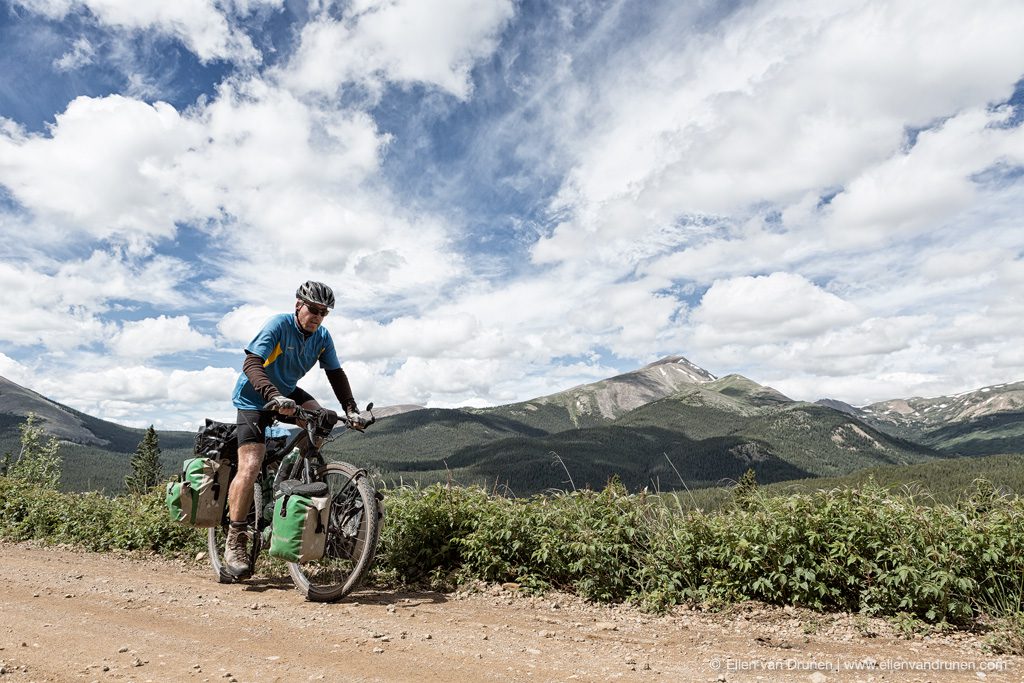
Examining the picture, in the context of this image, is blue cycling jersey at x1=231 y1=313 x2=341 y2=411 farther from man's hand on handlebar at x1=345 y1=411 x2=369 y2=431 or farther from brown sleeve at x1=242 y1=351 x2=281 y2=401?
man's hand on handlebar at x1=345 y1=411 x2=369 y2=431

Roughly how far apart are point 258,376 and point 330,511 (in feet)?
5.04

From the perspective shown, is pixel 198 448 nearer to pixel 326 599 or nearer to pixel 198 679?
pixel 326 599

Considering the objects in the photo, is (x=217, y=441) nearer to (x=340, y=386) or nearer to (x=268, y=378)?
(x=268, y=378)

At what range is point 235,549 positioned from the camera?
6.64m

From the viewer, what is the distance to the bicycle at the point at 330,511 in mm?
5770

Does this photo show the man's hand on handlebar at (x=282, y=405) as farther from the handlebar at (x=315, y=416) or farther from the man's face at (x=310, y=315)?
the man's face at (x=310, y=315)

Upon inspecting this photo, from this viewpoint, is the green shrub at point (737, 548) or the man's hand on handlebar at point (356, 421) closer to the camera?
the green shrub at point (737, 548)

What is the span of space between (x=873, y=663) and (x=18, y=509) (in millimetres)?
12392

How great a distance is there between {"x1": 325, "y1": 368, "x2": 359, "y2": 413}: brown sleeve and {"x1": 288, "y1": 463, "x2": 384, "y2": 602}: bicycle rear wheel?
0.86 meters

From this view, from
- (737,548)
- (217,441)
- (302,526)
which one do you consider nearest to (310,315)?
(217,441)

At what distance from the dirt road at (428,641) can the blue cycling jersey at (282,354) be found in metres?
2.02

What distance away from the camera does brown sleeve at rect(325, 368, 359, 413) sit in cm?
697

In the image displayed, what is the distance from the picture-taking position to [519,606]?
19.2ft

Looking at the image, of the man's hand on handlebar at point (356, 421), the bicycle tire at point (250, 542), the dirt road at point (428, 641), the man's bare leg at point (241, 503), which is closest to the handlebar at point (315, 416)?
the man's hand on handlebar at point (356, 421)
